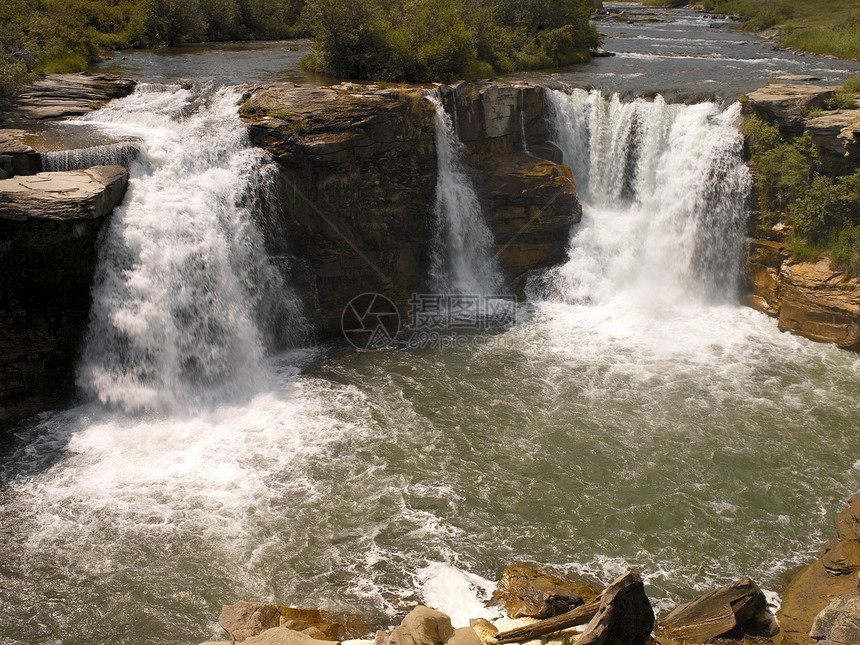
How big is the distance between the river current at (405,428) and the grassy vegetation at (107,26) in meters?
3.45

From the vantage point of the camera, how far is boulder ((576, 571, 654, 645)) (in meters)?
8.41

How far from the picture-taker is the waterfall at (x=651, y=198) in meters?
18.9

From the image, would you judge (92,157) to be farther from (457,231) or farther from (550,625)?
(550,625)

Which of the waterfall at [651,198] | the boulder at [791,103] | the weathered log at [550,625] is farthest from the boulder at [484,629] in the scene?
the boulder at [791,103]

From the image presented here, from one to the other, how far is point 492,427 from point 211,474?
5336 mm

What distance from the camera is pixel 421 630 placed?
28.2ft

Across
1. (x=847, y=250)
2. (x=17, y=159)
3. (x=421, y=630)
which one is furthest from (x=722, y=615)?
(x=17, y=159)

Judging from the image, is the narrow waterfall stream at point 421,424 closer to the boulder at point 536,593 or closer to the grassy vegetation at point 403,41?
the boulder at point 536,593

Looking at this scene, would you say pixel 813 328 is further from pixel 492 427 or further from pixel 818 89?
pixel 492 427

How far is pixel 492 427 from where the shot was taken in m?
14.0

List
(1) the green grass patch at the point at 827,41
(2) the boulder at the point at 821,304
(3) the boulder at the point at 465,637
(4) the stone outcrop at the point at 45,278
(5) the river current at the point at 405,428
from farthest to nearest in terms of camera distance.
Result: (1) the green grass patch at the point at 827,41 → (2) the boulder at the point at 821,304 → (4) the stone outcrop at the point at 45,278 → (5) the river current at the point at 405,428 → (3) the boulder at the point at 465,637

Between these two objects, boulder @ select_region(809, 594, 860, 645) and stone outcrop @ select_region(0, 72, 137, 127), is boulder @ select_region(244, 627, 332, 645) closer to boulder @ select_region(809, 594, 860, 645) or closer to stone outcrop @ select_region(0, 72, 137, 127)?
boulder @ select_region(809, 594, 860, 645)

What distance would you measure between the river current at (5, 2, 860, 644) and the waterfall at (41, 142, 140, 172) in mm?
497

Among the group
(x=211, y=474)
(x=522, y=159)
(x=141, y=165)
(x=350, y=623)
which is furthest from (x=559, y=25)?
(x=350, y=623)
